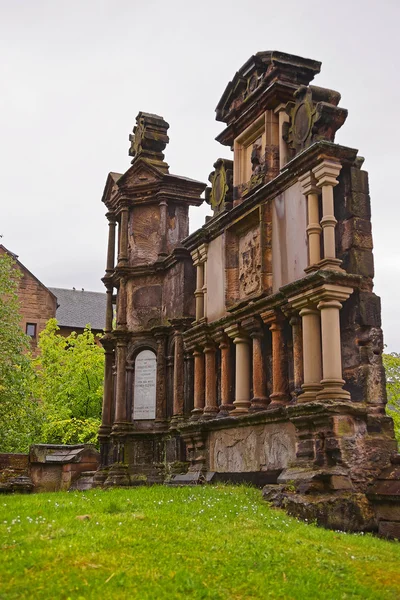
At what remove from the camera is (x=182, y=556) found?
6953mm

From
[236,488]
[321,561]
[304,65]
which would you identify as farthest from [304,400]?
[304,65]

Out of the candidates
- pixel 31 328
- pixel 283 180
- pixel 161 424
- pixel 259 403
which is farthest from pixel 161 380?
pixel 31 328

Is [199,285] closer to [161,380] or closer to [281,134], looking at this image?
[161,380]

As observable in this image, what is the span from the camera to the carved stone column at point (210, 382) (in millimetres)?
15172

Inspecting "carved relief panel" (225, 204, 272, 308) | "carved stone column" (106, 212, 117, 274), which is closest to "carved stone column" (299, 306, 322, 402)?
"carved relief panel" (225, 204, 272, 308)

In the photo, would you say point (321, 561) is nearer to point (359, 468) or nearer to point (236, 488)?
point (359, 468)

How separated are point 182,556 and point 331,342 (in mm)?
4747

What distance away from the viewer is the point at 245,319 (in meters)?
13.6

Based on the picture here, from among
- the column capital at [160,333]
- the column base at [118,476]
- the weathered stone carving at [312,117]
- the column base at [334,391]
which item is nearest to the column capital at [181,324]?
the column capital at [160,333]

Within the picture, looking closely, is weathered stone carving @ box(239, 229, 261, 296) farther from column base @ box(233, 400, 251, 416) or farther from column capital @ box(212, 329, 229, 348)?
column base @ box(233, 400, 251, 416)

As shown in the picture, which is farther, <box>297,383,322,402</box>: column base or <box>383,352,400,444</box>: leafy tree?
<box>383,352,400,444</box>: leafy tree

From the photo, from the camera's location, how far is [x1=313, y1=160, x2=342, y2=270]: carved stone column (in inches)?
441

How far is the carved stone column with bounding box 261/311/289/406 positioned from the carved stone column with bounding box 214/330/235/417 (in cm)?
210

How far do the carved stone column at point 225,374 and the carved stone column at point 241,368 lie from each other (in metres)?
0.62
